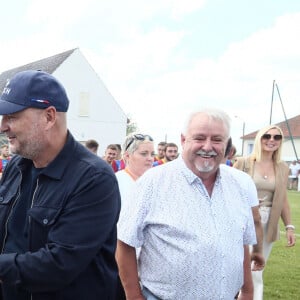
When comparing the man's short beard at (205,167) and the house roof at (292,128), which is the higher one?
the man's short beard at (205,167)

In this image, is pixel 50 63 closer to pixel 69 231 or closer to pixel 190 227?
pixel 190 227

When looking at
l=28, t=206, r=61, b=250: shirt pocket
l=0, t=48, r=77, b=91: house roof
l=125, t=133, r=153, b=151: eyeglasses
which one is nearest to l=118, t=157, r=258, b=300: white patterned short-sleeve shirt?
l=28, t=206, r=61, b=250: shirt pocket

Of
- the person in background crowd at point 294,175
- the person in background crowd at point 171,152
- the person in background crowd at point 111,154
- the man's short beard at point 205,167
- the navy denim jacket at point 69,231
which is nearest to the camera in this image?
the navy denim jacket at point 69,231

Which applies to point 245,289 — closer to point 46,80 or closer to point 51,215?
point 51,215

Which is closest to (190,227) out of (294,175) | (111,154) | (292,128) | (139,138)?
(139,138)

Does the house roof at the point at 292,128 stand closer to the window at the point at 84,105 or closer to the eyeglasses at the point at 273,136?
the window at the point at 84,105

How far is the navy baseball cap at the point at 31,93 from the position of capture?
196 cm

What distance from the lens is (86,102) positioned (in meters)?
33.1

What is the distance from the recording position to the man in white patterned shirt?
2.39m

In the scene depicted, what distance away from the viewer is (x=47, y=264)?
6.07ft

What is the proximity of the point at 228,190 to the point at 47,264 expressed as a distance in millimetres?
1174

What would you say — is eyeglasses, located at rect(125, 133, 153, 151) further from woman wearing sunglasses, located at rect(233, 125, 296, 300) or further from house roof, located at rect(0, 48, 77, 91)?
house roof, located at rect(0, 48, 77, 91)

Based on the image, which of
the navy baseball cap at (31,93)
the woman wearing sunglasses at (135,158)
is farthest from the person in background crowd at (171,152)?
the navy baseball cap at (31,93)

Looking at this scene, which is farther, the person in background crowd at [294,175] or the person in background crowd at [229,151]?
the person in background crowd at [294,175]
